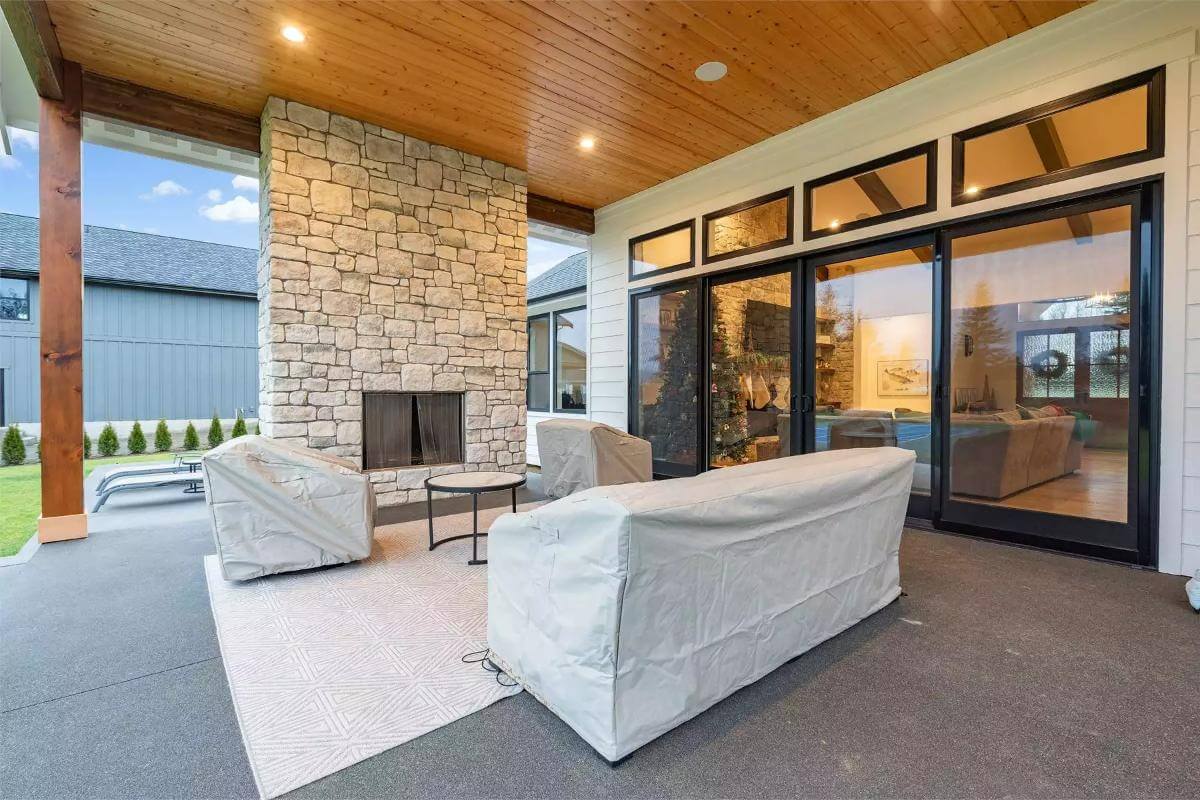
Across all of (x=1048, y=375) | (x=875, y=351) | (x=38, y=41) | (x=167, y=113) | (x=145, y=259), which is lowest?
(x=1048, y=375)

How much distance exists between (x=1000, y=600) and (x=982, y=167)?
297cm

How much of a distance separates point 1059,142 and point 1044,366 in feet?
4.78

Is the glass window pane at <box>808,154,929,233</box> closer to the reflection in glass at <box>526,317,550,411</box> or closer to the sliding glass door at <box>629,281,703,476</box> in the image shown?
the sliding glass door at <box>629,281,703,476</box>

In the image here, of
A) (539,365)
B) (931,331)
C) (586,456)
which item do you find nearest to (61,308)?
(586,456)

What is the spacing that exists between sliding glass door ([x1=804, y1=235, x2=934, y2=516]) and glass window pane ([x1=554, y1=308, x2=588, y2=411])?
431 cm

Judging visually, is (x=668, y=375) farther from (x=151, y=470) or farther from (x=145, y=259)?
(x=145, y=259)

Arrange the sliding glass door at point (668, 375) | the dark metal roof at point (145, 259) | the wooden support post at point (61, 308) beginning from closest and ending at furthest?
the wooden support post at point (61, 308)
the sliding glass door at point (668, 375)
the dark metal roof at point (145, 259)

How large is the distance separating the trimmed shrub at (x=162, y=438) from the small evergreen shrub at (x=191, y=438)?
0.24 m

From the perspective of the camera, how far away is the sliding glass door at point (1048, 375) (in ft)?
10.6

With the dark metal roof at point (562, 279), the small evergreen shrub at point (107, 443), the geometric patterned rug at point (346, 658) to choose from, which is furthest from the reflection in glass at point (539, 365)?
the small evergreen shrub at point (107, 443)

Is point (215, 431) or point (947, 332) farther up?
point (947, 332)

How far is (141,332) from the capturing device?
10.1m

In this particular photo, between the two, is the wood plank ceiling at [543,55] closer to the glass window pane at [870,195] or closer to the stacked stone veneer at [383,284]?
the stacked stone veneer at [383,284]

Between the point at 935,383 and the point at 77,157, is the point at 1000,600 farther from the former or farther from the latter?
the point at 77,157
